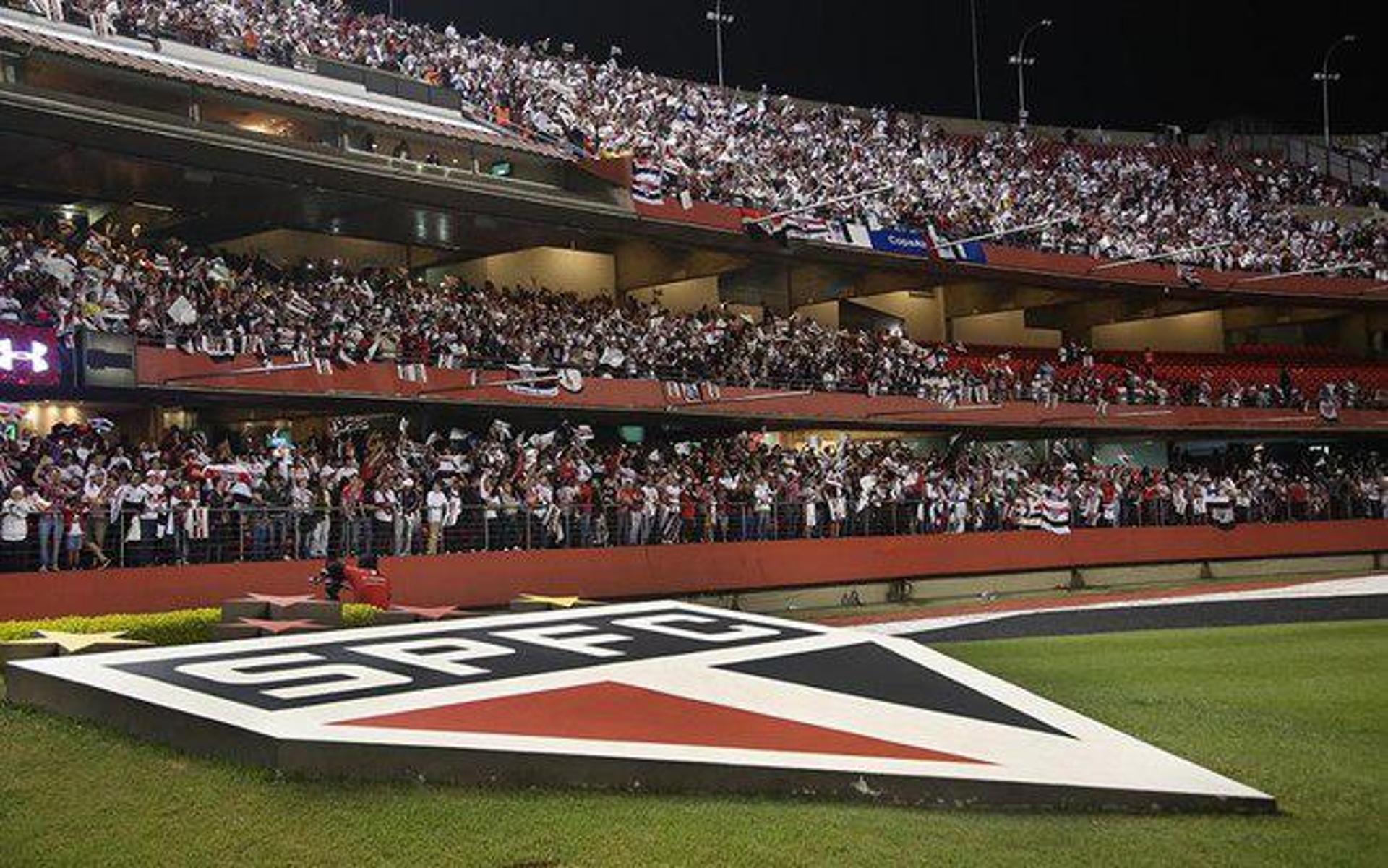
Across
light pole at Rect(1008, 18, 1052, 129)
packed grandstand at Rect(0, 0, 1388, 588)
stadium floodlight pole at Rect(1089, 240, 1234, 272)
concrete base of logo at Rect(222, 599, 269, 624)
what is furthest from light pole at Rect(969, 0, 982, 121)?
concrete base of logo at Rect(222, 599, 269, 624)

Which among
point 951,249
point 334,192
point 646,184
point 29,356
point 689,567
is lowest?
point 689,567

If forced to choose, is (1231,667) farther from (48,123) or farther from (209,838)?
(48,123)

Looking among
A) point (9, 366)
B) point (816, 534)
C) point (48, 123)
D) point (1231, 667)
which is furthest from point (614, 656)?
point (816, 534)

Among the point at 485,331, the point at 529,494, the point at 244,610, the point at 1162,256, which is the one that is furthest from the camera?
the point at 1162,256

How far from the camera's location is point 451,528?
25.2 meters

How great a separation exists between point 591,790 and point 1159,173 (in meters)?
50.1

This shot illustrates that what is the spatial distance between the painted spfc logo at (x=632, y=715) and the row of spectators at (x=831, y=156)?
21.9 m

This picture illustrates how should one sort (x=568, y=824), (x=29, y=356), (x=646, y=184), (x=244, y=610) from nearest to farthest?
1. (x=568, y=824)
2. (x=244, y=610)
3. (x=29, y=356)
4. (x=646, y=184)

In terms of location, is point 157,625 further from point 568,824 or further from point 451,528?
point 451,528

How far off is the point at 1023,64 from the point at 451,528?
141 ft

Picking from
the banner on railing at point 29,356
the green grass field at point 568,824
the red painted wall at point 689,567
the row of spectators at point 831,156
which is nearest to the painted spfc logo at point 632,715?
the green grass field at point 568,824

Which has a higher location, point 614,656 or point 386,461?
point 386,461

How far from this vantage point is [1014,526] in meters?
35.9

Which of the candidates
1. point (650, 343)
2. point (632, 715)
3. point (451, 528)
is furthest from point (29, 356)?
point (632, 715)
